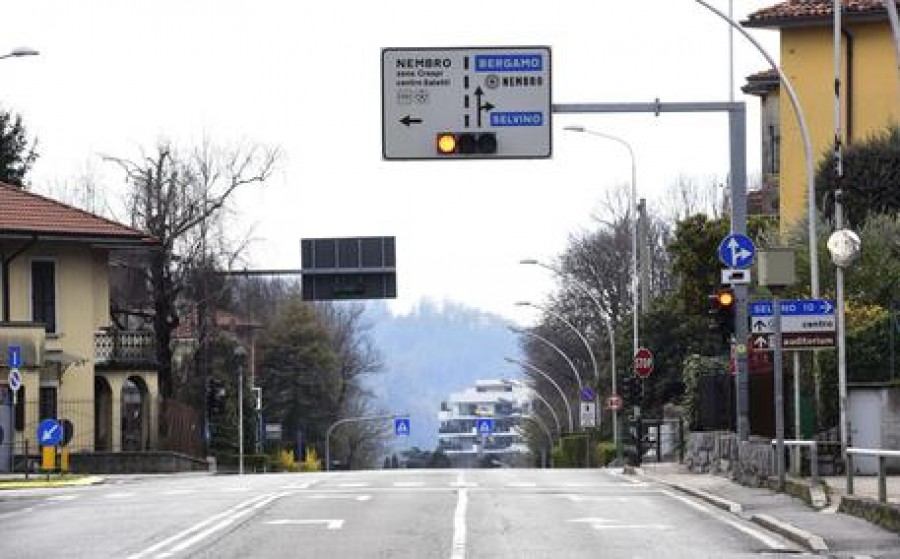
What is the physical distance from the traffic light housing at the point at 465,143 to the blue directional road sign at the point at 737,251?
4300 mm

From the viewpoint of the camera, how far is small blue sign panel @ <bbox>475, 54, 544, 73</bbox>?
28.4m

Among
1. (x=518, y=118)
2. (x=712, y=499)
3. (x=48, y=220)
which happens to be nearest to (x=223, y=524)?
(x=712, y=499)

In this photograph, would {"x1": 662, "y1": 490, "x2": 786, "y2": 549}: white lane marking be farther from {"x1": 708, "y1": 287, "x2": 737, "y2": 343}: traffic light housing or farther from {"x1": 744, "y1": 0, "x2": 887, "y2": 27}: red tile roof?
{"x1": 744, "y1": 0, "x2": 887, "y2": 27}: red tile roof

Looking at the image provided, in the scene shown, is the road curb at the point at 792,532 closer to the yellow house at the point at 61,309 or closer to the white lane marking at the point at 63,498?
the white lane marking at the point at 63,498

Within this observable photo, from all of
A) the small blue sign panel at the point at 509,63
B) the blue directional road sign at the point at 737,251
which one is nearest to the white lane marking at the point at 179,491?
the small blue sign panel at the point at 509,63

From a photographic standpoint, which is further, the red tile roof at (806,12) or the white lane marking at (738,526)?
the red tile roof at (806,12)

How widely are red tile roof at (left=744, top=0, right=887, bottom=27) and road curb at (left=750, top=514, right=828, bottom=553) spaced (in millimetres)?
32739

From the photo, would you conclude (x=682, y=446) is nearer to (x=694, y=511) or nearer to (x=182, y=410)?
(x=694, y=511)

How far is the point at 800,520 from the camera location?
2208 centimetres

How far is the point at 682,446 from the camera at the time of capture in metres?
43.4

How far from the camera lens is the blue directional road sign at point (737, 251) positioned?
96.6 feet

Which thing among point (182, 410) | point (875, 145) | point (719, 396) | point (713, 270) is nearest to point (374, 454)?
point (182, 410)

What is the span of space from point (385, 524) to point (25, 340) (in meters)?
30.7

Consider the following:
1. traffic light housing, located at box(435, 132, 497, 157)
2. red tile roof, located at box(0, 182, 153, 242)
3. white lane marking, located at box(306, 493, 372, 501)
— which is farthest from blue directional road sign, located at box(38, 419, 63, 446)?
traffic light housing, located at box(435, 132, 497, 157)
